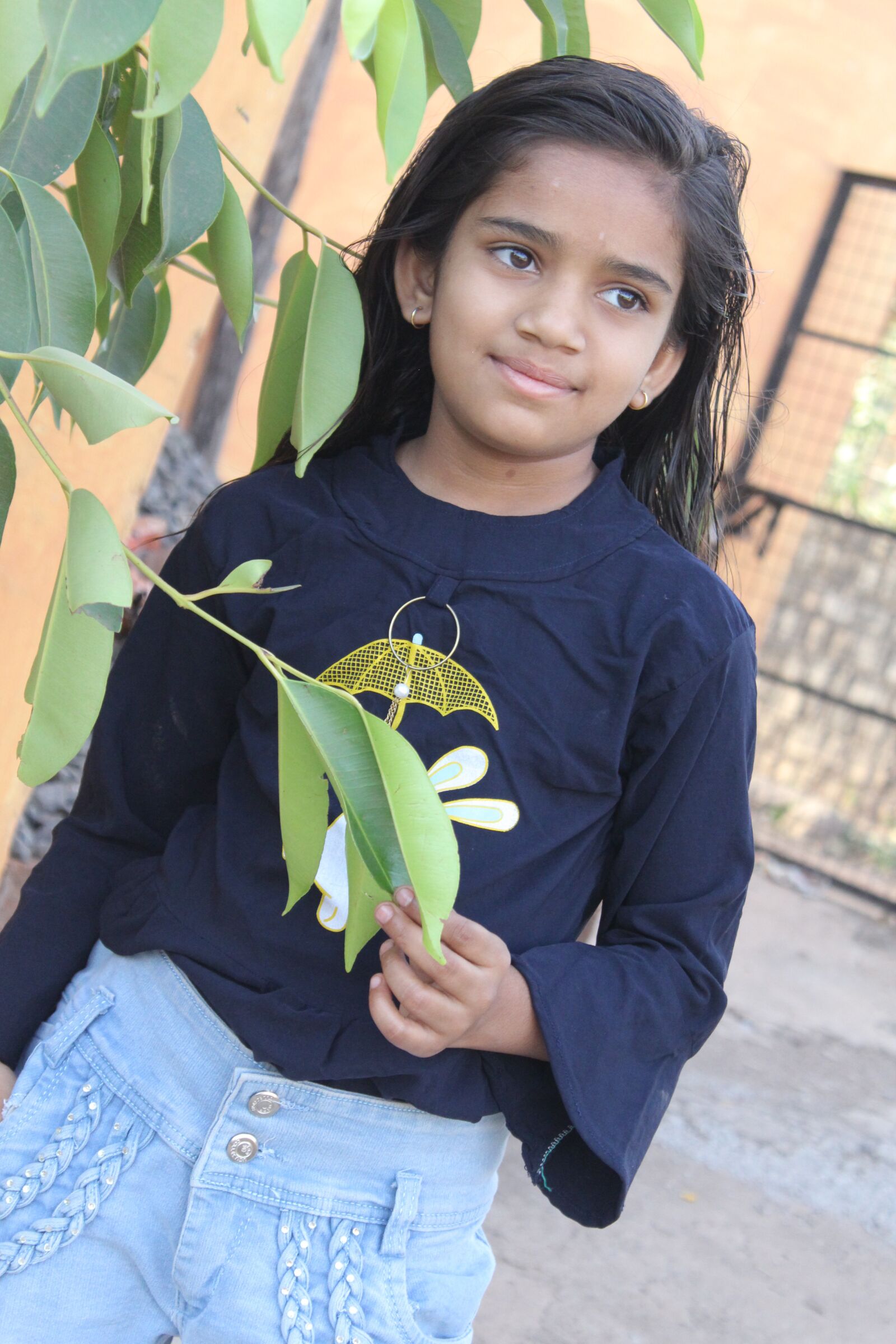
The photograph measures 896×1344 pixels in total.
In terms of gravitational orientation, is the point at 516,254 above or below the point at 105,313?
above

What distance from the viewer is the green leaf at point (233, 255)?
0.86 metres

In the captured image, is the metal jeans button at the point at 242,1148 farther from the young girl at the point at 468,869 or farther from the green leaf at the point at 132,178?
the green leaf at the point at 132,178

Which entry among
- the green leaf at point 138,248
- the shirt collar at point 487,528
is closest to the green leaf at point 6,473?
the green leaf at point 138,248

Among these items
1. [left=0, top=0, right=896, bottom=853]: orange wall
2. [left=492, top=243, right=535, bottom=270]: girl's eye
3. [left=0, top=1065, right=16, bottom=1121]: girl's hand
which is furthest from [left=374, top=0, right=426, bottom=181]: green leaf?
[left=0, top=0, right=896, bottom=853]: orange wall

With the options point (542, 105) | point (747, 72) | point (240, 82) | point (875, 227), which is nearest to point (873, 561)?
point (875, 227)

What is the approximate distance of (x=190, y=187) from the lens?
2.39ft

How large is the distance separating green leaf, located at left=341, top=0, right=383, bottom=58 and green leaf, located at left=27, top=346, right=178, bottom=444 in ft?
0.55

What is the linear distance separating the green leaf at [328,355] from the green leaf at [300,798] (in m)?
0.20

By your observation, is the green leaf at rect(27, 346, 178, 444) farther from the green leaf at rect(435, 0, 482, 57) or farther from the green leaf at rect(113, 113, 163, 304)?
the green leaf at rect(435, 0, 482, 57)

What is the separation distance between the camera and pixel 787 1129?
2.78 meters

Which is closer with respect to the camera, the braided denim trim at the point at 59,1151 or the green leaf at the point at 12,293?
the green leaf at the point at 12,293

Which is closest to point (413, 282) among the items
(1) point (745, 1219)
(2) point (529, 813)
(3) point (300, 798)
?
(2) point (529, 813)

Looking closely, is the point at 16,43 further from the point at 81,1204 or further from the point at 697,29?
the point at 81,1204

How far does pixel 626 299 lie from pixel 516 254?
0.09 m
